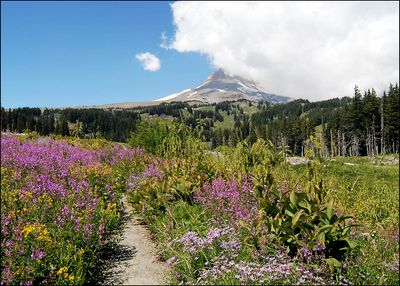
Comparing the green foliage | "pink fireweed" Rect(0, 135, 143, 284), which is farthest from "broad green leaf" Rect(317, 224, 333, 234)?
the green foliage

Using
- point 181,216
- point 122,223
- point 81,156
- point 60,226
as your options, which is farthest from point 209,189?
point 81,156

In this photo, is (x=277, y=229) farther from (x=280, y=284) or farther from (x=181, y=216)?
(x=181, y=216)

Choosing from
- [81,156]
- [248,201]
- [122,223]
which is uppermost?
[81,156]

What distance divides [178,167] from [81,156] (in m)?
4.66

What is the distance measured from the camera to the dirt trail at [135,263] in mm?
6344

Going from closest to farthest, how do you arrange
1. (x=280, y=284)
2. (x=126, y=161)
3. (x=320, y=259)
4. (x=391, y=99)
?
1. (x=280, y=284)
2. (x=320, y=259)
3. (x=126, y=161)
4. (x=391, y=99)

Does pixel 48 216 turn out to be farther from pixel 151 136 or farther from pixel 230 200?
pixel 151 136

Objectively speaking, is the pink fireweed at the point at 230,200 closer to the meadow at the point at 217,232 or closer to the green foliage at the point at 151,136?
the meadow at the point at 217,232

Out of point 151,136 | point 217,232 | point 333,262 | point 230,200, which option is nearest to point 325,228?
point 333,262

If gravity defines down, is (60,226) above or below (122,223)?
above

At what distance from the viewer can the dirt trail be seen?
634 centimetres

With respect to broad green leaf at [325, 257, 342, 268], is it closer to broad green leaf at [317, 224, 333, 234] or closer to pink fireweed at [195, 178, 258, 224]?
broad green leaf at [317, 224, 333, 234]

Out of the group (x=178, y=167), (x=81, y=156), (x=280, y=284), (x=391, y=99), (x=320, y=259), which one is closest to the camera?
(x=280, y=284)

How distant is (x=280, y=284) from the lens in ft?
16.6
